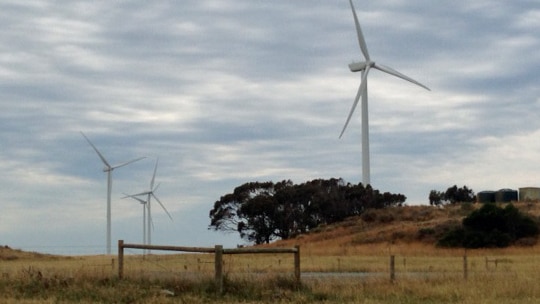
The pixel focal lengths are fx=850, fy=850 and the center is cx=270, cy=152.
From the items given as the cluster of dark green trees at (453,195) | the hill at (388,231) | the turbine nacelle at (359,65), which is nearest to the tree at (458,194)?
the cluster of dark green trees at (453,195)

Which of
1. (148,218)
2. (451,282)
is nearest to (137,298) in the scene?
(451,282)

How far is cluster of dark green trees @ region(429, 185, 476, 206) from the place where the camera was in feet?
352

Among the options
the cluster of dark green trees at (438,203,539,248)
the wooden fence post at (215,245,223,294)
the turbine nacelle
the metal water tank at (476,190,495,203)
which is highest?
the turbine nacelle

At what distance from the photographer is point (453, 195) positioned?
10831 cm

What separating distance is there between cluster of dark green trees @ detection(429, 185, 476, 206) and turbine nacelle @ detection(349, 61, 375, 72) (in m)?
31.7

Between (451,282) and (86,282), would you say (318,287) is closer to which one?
(451,282)

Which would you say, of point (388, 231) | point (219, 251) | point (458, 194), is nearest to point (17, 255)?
point (388, 231)

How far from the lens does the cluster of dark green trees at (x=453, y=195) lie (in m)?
107

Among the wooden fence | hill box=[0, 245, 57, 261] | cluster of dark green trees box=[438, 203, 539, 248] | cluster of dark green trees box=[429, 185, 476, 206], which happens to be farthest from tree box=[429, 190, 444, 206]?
the wooden fence

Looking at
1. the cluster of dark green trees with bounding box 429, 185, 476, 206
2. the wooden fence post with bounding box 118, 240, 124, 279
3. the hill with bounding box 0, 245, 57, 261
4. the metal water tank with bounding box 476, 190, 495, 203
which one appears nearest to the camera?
the wooden fence post with bounding box 118, 240, 124, 279

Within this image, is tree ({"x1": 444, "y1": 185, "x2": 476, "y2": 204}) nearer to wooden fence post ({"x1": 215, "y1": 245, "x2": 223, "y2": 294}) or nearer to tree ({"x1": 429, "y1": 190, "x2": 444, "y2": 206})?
tree ({"x1": 429, "y1": 190, "x2": 444, "y2": 206})

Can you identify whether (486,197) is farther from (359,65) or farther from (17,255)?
(17,255)

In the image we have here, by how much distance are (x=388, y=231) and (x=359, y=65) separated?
65.9 feet

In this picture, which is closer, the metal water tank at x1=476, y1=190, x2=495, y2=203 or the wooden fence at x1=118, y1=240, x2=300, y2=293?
the wooden fence at x1=118, y1=240, x2=300, y2=293
